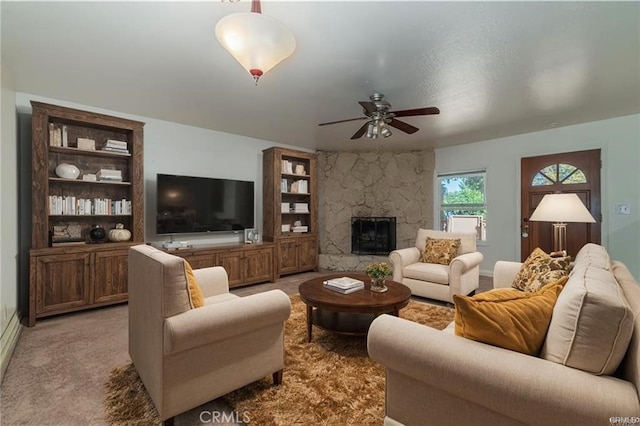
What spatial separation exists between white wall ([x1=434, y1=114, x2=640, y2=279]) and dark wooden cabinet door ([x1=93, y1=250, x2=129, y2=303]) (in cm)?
535

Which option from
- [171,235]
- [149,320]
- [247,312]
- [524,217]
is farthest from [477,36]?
[171,235]

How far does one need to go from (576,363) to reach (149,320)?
6.31 ft

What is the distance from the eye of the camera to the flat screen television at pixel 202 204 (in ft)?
12.4

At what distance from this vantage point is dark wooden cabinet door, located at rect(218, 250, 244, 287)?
3.98 m

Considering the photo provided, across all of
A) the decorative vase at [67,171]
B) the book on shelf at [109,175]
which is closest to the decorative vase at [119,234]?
the book on shelf at [109,175]

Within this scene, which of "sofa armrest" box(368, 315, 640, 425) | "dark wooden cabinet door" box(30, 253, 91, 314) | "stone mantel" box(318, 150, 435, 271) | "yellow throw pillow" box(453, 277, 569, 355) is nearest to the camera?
"sofa armrest" box(368, 315, 640, 425)

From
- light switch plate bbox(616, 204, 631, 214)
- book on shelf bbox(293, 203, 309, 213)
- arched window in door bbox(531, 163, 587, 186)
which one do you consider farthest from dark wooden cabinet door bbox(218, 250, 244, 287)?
light switch plate bbox(616, 204, 631, 214)

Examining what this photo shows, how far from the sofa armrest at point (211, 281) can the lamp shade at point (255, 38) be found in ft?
5.20

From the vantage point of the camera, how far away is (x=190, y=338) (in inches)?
55.4

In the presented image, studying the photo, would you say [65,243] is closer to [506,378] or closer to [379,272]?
[379,272]

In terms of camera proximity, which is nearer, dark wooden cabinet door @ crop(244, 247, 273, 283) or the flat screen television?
the flat screen television

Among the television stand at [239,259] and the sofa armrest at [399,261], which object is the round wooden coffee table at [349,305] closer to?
the sofa armrest at [399,261]

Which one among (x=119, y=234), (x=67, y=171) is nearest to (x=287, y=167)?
(x=119, y=234)

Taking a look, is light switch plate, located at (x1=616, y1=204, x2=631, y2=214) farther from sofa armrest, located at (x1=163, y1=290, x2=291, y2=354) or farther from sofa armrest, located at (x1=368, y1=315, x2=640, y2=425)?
sofa armrest, located at (x1=163, y1=290, x2=291, y2=354)
